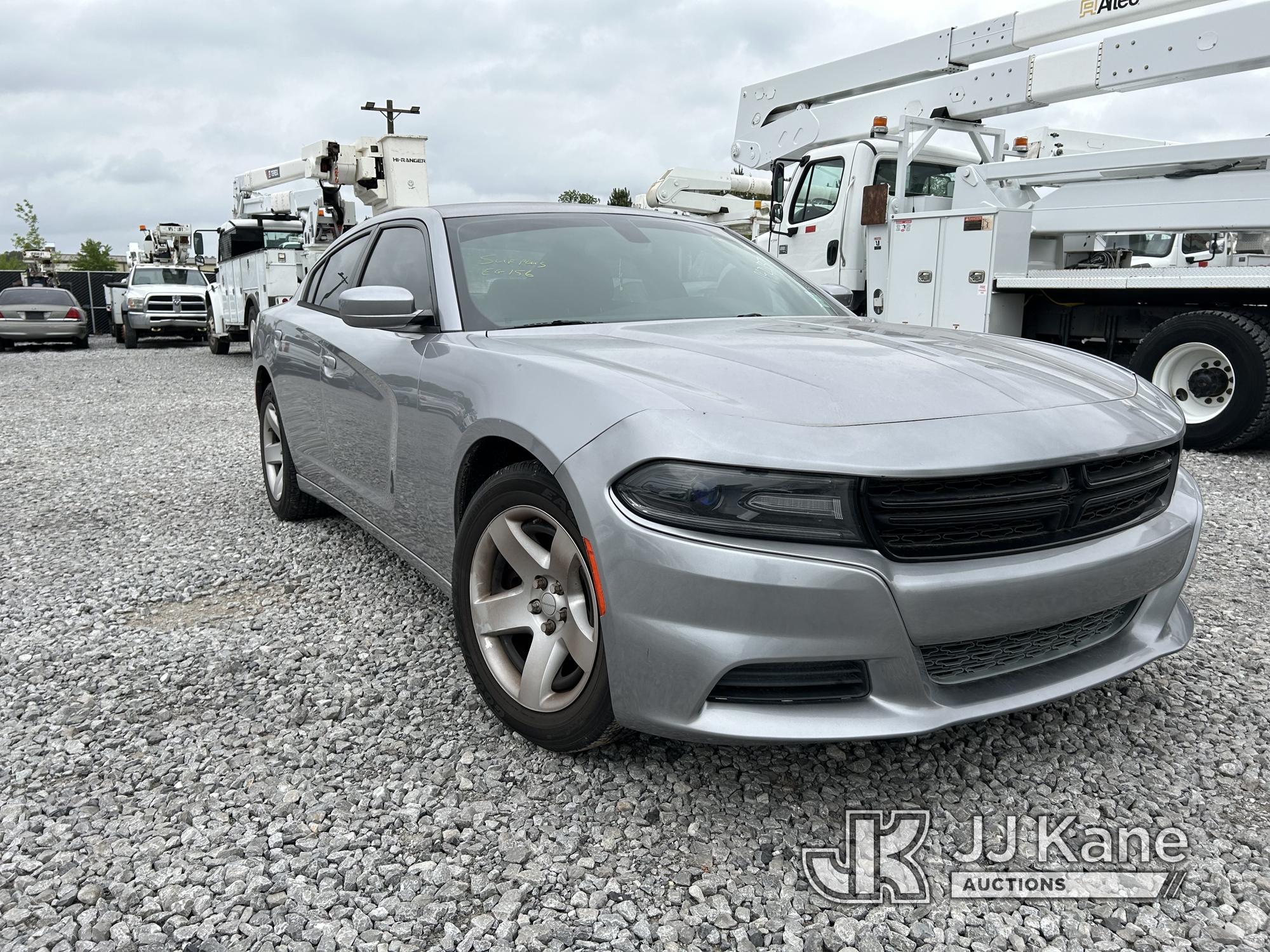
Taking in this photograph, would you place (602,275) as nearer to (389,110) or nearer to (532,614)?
(532,614)

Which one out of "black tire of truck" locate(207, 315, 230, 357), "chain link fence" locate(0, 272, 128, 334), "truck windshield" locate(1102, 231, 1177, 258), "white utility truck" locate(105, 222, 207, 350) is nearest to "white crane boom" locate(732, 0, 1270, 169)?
"truck windshield" locate(1102, 231, 1177, 258)

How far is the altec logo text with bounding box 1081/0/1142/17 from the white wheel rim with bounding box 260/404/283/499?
7836 mm

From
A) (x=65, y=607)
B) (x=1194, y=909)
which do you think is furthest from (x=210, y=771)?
(x=1194, y=909)

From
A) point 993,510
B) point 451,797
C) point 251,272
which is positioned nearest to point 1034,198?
point 993,510

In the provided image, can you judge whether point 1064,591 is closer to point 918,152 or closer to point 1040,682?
point 1040,682

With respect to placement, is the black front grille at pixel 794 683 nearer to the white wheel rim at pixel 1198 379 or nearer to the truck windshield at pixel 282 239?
the white wheel rim at pixel 1198 379

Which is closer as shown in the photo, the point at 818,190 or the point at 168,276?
the point at 818,190

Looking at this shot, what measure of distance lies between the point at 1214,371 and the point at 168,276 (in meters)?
21.8

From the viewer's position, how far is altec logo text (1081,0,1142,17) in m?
8.28

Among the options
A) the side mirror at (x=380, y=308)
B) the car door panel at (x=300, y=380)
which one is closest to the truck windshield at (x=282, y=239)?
the car door panel at (x=300, y=380)

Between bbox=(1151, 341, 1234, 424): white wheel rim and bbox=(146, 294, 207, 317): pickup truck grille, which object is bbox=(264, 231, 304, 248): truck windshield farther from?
bbox=(1151, 341, 1234, 424): white wheel rim

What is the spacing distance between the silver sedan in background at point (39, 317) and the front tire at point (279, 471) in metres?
19.2

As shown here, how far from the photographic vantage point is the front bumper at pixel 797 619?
6.49 ft

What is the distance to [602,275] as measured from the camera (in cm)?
338
